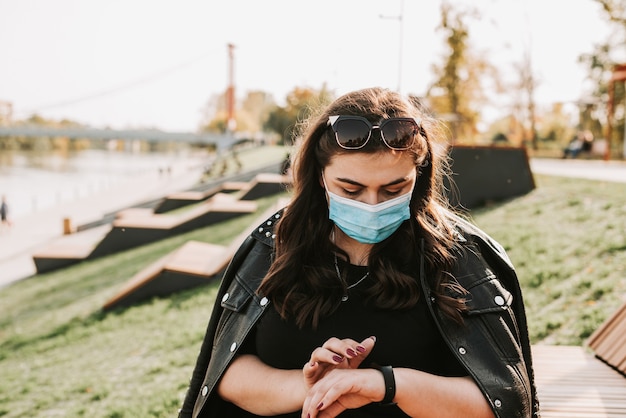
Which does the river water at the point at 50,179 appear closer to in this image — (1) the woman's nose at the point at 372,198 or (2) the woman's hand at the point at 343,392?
(1) the woman's nose at the point at 372,198

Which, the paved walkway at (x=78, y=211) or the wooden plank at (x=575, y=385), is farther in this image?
the paved walkway at (x=78, y=211)

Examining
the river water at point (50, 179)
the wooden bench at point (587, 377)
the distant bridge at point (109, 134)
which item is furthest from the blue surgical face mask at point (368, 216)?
the distant bridge at point (109, 134)

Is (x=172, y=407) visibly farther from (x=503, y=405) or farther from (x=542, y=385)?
(x=503, y=405)

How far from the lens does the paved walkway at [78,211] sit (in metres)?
13.9

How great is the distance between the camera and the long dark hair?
5.71ft

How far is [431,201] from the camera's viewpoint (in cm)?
197

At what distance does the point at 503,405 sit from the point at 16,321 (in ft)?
→ 27.2

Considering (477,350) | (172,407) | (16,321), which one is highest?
(477,350)

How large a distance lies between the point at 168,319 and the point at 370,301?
5.07 meters

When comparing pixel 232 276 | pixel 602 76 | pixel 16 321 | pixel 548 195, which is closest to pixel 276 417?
pixel 232 276

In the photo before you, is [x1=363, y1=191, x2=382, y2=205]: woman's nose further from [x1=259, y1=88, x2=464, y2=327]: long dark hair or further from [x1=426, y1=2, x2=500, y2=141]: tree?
[x1=426, y1=2, x2=500, y2=141]: tree

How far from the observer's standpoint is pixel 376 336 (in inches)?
67.5

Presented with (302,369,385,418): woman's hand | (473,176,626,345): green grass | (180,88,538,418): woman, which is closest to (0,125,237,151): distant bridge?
(473,176,626,345): green grass

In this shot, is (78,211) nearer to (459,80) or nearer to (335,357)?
(459,80)
